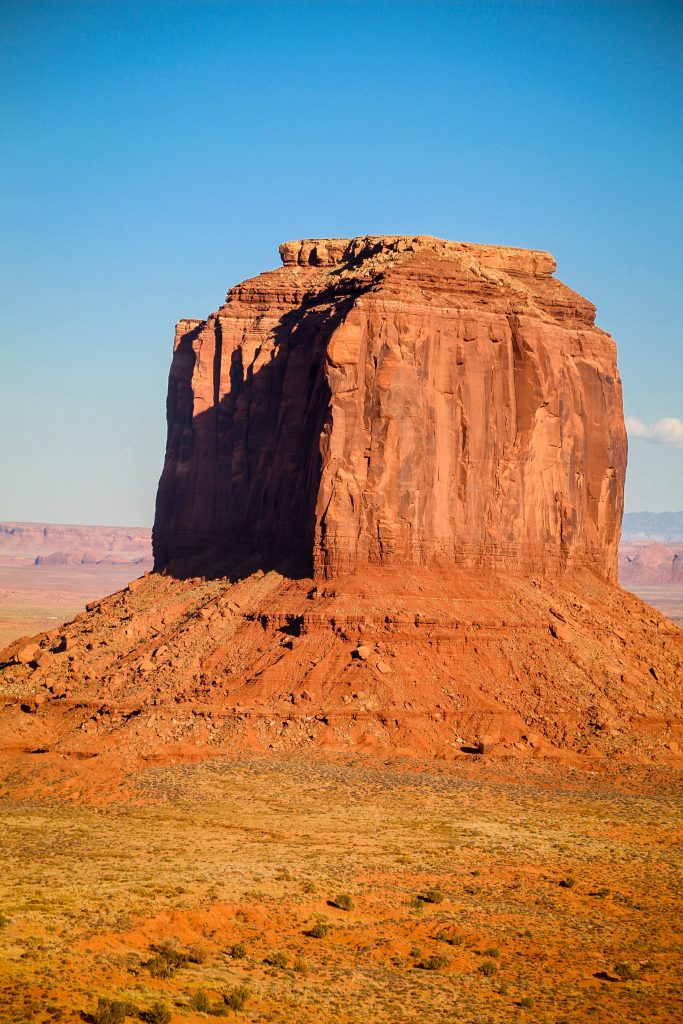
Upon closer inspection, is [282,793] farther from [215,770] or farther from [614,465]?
[614,465]

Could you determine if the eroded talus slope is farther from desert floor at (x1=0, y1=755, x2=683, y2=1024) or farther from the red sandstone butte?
desert floor at (x1=0, y1=755, x2=683, y2=1024)

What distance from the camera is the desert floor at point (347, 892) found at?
30.0 meters

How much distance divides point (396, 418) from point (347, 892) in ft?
94.0

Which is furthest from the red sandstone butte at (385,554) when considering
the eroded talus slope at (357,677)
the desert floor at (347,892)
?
the desert floor at (347,892)

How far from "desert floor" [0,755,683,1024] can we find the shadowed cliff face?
14.0 metres

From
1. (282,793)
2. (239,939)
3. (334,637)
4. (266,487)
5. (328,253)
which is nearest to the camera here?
(239,939)

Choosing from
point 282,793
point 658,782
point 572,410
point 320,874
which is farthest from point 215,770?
point 572,410

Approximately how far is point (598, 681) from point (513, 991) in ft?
103

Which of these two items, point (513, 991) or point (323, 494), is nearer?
point (513, 991)

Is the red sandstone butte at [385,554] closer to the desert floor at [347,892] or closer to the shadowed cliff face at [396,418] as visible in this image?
the shadowed cliff face at [396,418]

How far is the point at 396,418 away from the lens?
6322 cm

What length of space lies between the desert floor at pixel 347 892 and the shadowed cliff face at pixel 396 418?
14.0m

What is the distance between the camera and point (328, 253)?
77.4 m

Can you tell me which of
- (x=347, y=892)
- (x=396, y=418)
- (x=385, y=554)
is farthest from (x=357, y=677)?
(x=347, y=892)
